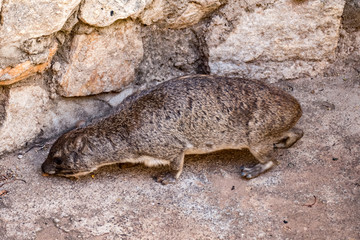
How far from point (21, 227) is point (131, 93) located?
208 centimetres

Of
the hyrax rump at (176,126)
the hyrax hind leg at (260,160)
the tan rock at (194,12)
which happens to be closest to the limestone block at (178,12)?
the tan rock at (194,12)

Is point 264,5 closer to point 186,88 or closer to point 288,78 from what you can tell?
point 288,78

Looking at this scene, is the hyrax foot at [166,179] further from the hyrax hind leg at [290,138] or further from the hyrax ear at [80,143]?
the hyrax hind leg at [290,138]

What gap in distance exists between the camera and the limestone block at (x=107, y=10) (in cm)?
455

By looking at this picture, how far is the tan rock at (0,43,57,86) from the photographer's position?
4363 millimetres

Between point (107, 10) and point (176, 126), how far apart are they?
1.35 metres

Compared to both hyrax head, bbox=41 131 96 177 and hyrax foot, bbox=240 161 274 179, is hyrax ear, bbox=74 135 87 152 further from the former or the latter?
hyrax foot, bbox=240 161 274 179

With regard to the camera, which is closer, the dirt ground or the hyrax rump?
the dirt ground

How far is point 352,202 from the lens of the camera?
447 centimetres

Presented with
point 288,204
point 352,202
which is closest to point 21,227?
point 288,204

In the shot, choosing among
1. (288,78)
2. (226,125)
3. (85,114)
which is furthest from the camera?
(288,78)

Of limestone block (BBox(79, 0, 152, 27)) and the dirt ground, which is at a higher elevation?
limestone block (BBox(79, 0, 152, 27))

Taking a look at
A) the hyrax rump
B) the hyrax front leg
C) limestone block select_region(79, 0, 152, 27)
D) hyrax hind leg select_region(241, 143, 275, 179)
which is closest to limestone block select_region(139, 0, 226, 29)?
limestone block select_region(79, 0, 152, 27)

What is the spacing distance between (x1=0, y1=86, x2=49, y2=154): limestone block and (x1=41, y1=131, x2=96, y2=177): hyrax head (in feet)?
1.54
